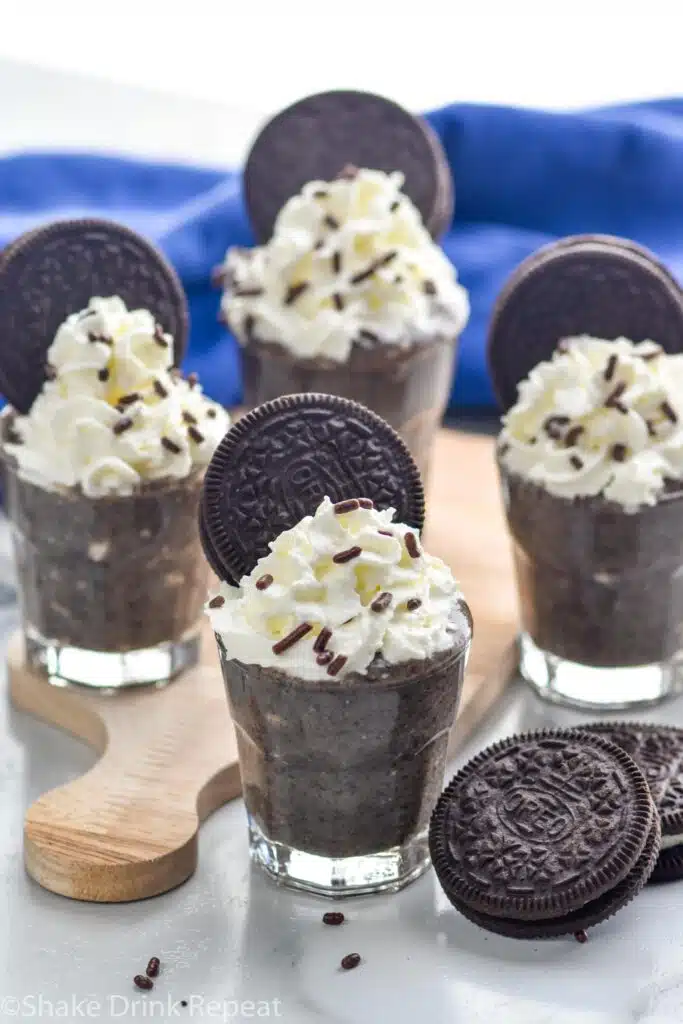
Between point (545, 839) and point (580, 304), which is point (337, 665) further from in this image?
point (580, 304)

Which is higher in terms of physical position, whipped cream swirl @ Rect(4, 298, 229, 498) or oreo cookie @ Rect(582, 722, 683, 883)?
whipped cream swirl @ Rect(4, 298, 229, 498)

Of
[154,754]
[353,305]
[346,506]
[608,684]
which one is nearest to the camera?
[346,506]

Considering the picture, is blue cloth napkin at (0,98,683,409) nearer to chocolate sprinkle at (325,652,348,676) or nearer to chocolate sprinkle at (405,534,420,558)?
chocolate sprinkle at (405,534,420,558)

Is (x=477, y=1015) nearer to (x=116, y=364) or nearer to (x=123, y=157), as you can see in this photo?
(x=116, y=364)

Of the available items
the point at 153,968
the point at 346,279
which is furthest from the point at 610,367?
the point at 153,968

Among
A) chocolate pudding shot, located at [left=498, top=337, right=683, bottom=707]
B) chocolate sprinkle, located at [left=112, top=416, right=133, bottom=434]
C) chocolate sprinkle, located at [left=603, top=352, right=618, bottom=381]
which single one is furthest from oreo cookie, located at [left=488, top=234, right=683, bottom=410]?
chocolate sprinkle, located at [left=112, top=416, right=133, bottom=434]

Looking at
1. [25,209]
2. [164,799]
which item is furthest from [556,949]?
[25,209]

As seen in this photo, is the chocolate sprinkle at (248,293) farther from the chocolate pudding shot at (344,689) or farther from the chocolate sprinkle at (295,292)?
the chocolate pudding shot at (344,689)
